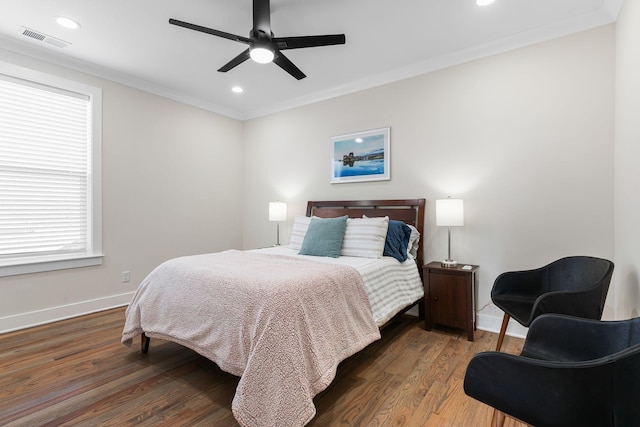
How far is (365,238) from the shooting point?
3.04 meters

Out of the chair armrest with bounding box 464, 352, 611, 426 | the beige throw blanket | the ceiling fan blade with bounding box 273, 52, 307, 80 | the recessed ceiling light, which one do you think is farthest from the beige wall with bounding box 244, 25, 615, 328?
the recessed ceiling light

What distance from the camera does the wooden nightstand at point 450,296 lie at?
107 inches

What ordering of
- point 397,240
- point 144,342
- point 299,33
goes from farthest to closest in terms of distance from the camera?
point 397,240 → point 299,33 → point 144,342

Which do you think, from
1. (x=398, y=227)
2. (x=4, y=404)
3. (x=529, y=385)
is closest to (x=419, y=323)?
(x=398, y=227)

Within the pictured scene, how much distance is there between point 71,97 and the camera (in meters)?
3.35

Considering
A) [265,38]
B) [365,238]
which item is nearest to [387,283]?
[365,238]

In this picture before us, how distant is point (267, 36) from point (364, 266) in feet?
6.31

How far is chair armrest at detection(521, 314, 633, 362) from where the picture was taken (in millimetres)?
1289

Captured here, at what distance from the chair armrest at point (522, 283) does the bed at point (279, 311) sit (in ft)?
2.57

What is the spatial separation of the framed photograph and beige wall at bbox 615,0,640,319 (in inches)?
77.8

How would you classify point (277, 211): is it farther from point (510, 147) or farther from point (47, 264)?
point (510, 147)

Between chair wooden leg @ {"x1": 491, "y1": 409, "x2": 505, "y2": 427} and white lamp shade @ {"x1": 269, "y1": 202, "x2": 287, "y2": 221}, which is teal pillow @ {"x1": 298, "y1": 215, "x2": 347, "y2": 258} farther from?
chair wooden leg @ {"x1": 491, "y1": 409, "x2": 505, "y2": 427}

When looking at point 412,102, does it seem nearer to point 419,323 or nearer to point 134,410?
point 419,323

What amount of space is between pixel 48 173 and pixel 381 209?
12.1 feet
